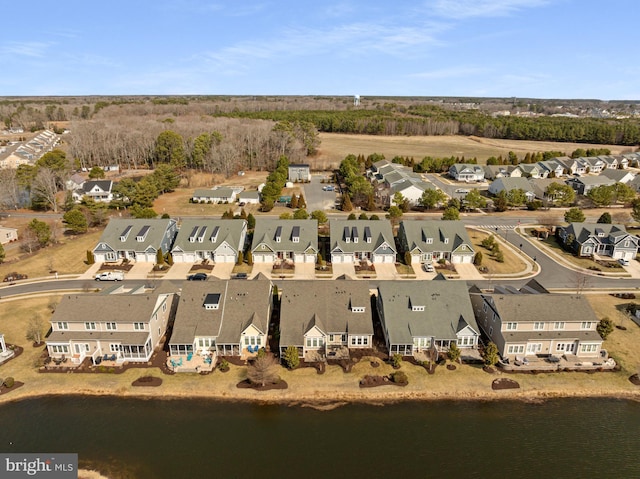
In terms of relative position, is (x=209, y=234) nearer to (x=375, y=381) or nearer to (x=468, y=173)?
(x=375, y=381)

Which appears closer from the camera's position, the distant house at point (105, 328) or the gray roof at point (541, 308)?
the distant house at point (105, 328)

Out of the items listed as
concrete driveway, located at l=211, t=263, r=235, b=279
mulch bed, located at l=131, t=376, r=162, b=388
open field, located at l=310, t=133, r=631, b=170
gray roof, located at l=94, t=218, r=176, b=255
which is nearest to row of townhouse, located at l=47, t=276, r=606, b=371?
mulch bed, located at l=131, t=376, r=162, b=388

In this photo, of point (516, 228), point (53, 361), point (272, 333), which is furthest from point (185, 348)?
point (516, 228)

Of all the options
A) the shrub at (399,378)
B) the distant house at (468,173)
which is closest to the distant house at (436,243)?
the shrub at (399,378)

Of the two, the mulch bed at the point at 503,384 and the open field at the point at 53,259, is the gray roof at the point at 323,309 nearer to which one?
the mulch bed at the point at 503,384

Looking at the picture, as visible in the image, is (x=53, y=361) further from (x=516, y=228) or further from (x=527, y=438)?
(x=516, y=228)
